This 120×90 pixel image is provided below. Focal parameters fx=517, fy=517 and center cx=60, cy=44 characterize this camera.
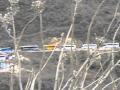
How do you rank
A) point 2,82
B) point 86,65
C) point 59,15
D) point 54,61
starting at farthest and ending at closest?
point 59,15
point 54,61
point 2,82
point 86,65

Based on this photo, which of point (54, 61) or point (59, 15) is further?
A: point (59, 15)

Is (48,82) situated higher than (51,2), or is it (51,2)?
(51,2)

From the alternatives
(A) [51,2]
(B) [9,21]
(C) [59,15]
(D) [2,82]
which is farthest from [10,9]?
(A) [51,2]

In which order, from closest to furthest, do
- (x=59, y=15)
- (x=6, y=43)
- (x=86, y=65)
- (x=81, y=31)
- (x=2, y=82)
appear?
1. (x=86, y=65)
2. (x=2, y=82)
3. (x=6, y=43)
4. (x=81, y=31)
5. (x=59, y=15)

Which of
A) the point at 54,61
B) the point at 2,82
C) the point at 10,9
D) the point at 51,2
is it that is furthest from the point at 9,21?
the point at 51,2

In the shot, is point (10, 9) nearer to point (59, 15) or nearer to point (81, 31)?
point (81, 31)

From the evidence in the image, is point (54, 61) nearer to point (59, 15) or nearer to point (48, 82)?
point (48, 82)

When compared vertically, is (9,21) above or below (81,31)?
above

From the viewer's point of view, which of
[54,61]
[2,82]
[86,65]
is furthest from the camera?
[54,61]

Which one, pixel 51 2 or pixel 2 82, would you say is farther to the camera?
pixel 51 2
